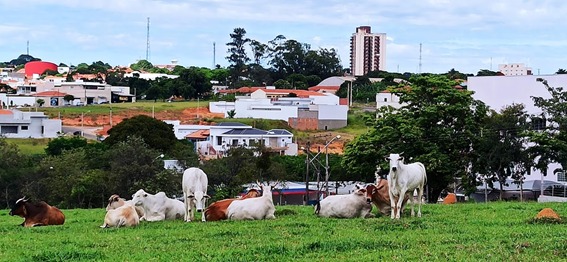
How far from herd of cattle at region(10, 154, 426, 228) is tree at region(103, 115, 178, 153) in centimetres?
4691

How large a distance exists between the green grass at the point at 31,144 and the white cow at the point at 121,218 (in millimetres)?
60019

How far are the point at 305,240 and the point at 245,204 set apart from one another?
14.7 feet

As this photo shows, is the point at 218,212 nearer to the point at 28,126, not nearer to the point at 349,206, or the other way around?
the point at 349,206

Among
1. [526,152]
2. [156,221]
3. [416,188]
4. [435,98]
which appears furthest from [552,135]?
[156,221]

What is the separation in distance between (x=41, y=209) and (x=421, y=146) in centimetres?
2214

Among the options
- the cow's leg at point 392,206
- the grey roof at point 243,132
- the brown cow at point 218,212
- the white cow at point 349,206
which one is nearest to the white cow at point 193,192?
the brown cow at point 218,212

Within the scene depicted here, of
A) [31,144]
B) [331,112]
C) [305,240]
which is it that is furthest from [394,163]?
[331,112]

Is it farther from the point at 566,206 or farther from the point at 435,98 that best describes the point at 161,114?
the point at 566,206

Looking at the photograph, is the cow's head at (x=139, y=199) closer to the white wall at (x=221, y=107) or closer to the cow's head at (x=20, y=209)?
the cow's head at (x=20, y=209)

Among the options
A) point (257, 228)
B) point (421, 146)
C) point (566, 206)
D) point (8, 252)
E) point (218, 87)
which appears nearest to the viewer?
point (8, 252)

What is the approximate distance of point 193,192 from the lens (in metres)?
17.6

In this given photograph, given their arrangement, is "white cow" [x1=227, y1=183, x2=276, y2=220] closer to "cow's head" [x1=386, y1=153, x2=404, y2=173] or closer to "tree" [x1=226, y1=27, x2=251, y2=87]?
"cow's head" [x1=386, y1=153, x2=404, y2=173]

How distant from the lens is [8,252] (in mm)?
12227

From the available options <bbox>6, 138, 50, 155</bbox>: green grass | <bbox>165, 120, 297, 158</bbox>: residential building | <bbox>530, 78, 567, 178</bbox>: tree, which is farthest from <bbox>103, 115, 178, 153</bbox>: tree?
<bbox>530, 78, 567, 178</bbox>: tree
